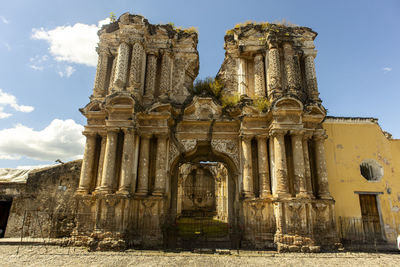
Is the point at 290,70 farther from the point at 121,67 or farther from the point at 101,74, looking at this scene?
the point at 101,74

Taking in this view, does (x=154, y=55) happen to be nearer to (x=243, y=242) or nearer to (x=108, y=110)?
(x=108, y=110)

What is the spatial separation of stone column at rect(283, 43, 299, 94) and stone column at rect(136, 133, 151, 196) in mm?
6017

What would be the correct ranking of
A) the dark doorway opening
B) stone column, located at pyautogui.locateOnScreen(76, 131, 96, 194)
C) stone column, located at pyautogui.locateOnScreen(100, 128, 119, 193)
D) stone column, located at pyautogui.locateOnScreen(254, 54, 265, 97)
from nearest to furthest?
stone column, located at pyautogui.locateOnScreen(100, 128, 119, 193) → stone column, located at pyautogui.locateOnScreen(76, 131, 96, 194) → stone column, located at pyautogui.locateOnScreen(254, 54, 265, 97) → the dark doorway opening

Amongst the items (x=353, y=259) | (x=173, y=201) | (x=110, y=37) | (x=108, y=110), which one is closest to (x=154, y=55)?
(x=110, y=37)

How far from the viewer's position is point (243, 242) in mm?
9078

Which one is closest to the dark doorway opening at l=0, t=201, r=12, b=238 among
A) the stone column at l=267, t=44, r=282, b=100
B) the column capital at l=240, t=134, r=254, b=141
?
the column capital at l=240, t=134, r=254, b=141

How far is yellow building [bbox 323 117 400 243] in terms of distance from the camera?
396 inches

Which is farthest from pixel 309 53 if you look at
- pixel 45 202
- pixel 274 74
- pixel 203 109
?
pixel 45 202

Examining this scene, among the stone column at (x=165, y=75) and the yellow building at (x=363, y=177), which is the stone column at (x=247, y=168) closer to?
the yellow building at (x=363, y=177)

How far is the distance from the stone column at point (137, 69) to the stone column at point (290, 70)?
19.9 ft

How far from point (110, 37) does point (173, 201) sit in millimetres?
7788

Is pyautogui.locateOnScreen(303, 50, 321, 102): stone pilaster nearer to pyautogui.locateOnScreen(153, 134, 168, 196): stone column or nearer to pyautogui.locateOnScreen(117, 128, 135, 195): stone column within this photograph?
pyautogui.locateOnScreen(153, 134, 168, 196): stone column

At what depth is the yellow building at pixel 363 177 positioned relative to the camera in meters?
10.0

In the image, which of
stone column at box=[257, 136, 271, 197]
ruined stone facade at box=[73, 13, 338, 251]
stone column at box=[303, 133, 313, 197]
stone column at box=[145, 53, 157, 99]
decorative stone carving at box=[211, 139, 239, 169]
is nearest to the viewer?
ruined stone facade at box=[73, 13, 338, 251]
